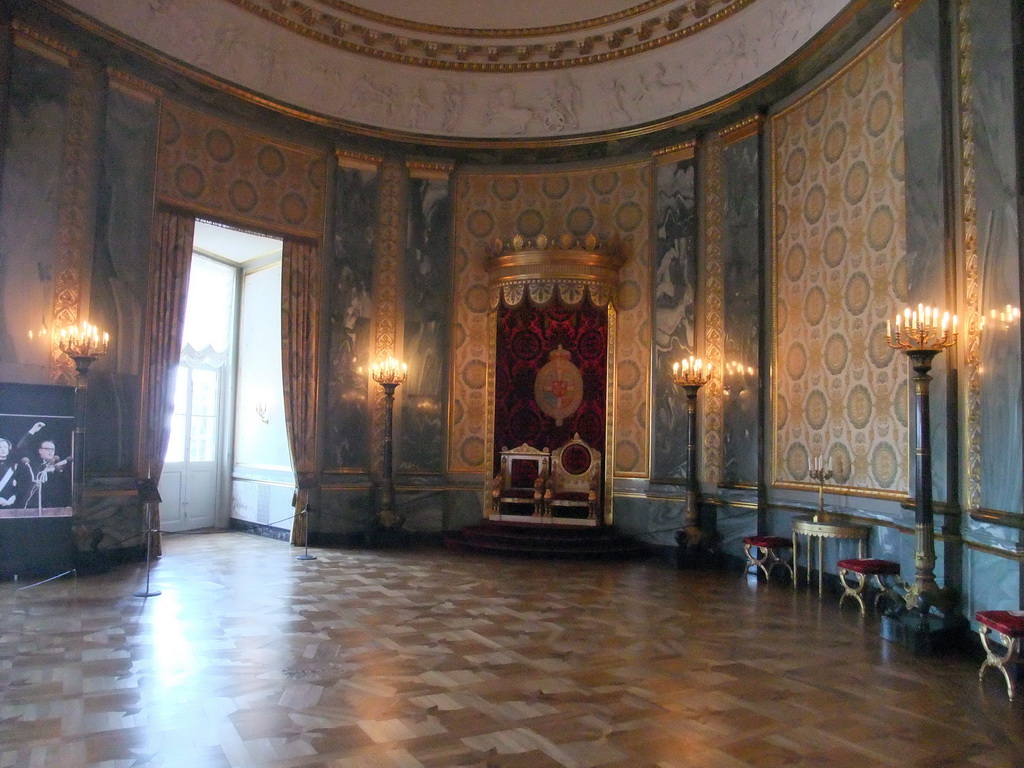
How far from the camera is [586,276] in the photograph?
10.9 meters

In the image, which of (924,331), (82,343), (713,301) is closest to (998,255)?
(924,331)

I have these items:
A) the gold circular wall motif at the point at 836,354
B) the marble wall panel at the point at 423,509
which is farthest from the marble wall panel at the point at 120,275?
the gold circular wall motif at the point at 836,354

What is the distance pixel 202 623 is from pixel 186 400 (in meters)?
6.87

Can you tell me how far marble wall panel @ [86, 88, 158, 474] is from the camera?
864cm

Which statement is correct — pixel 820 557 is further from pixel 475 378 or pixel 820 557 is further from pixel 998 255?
pixel 475 378

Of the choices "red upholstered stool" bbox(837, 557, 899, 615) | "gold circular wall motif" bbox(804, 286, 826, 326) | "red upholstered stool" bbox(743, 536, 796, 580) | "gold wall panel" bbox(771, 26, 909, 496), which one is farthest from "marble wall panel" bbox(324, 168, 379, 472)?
"red upholstered stool" bbox(837, 557, 899, 615)

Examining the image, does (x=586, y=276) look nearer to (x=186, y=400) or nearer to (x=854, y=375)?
(x=854, y=375)

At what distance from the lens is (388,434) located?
1071 centimetres

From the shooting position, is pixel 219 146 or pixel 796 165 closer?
pixel 796 165

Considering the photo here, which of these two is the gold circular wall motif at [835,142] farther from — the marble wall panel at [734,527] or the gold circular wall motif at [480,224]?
the gold circular wall motif at [480,224]

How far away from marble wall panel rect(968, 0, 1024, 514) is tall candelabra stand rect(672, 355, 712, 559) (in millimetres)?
3960

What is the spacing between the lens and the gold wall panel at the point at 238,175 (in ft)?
31.5

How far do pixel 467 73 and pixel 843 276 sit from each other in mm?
6300

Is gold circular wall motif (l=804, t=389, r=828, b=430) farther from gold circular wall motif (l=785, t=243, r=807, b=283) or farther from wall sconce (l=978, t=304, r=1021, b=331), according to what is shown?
wall sconce (l=978, t=304, r=1021, b=331)
